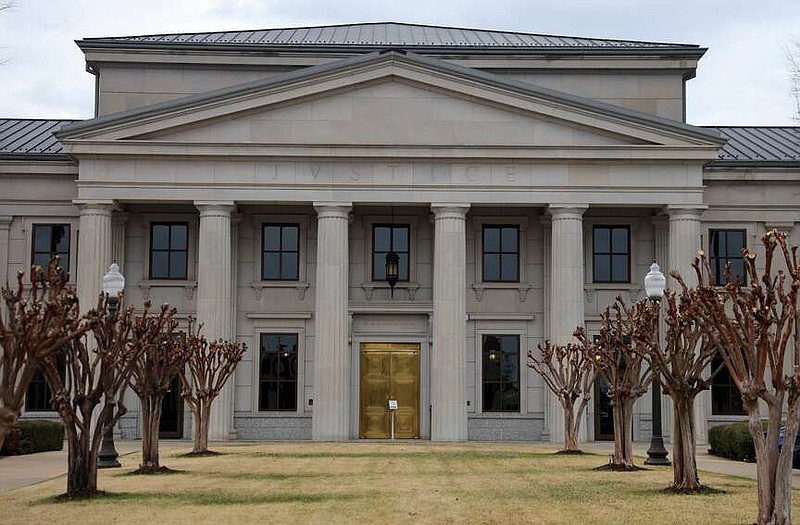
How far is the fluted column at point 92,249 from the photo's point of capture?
4012 cm

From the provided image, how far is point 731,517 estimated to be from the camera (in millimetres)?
17094

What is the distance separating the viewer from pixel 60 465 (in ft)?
95.6

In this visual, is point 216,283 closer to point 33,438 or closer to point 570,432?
point 33,438

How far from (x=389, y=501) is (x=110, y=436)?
9170 mm

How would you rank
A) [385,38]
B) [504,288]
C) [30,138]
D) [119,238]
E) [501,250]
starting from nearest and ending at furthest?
1. [119,238]
2. [504,288]
3. [501,250]
4. [30,138]
5. [385,38]

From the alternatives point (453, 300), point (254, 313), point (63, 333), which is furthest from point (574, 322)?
point (63, 333)

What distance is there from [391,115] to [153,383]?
18004 millimetres

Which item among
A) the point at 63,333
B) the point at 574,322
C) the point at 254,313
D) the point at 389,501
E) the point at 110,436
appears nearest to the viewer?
the point at 63,333

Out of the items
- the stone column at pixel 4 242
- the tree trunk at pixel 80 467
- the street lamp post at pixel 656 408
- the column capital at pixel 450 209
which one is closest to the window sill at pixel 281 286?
the column capital at pixel 450 209

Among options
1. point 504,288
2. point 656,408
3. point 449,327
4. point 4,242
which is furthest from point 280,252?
point 656,408

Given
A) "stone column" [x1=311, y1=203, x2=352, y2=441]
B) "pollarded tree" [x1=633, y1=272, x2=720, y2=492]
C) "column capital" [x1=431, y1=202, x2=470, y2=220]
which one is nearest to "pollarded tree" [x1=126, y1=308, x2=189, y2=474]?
Answer: "pollarded tree" [x1=633, y1=272, x2=720, y2=492]

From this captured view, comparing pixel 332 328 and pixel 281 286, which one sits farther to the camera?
pixel 281 286

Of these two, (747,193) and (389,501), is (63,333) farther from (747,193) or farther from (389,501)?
(747,193)

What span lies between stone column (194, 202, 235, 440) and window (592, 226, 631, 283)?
13454mm
